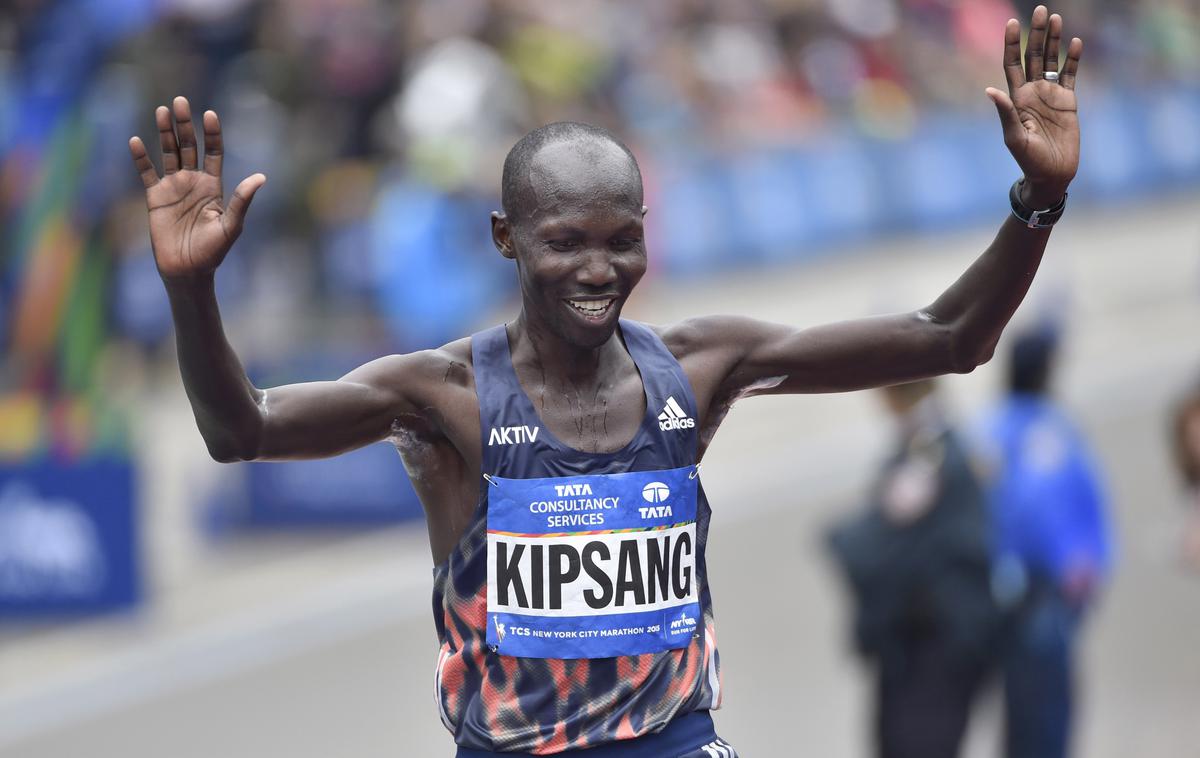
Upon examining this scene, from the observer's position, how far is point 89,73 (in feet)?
42.0

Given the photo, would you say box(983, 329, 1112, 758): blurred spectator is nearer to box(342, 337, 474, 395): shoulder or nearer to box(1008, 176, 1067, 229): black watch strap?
box(1008, 176, 1067, 229): black watch strap

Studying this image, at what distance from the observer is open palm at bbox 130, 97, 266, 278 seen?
3654mm

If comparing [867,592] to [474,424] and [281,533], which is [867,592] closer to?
[474,424]

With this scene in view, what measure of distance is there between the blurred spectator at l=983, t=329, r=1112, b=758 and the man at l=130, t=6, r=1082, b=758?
12.5 feet

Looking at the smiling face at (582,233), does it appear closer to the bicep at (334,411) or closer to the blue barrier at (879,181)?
the bicep at (334,411)

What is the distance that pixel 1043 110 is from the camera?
3973 mm

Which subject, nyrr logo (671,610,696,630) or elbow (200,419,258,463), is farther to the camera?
nyrr logo (671,610,696,630)

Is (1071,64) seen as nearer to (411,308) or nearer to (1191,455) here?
(1191,455)

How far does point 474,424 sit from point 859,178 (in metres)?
19.0

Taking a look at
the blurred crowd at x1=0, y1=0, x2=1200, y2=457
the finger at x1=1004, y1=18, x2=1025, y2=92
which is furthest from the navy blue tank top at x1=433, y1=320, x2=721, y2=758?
the blurred crowd at x1=0, y1=0, x2=1200, y2=457

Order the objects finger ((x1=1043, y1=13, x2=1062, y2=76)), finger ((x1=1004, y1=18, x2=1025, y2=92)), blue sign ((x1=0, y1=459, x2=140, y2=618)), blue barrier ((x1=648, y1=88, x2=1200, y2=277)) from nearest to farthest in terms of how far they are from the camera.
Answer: finger ((x1=1004, y1=18, x2=1025, y2=92)) → finger ((x1=1043, y1=13, x2=1062, y2=76)) → blue sign ((x1=0, y1=459, x2=140, y2=618)) → blue barrier ((x1=648, y1=88, x2=1200, y2=277))

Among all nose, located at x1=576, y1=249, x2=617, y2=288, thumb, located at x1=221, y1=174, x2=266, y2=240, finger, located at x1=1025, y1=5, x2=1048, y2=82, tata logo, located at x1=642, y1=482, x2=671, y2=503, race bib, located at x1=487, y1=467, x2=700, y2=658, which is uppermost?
finger, located at x1=1025, y1=5, x2=1048, y2=82

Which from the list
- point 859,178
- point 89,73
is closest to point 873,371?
point 89,73

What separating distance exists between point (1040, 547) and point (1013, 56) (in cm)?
420
